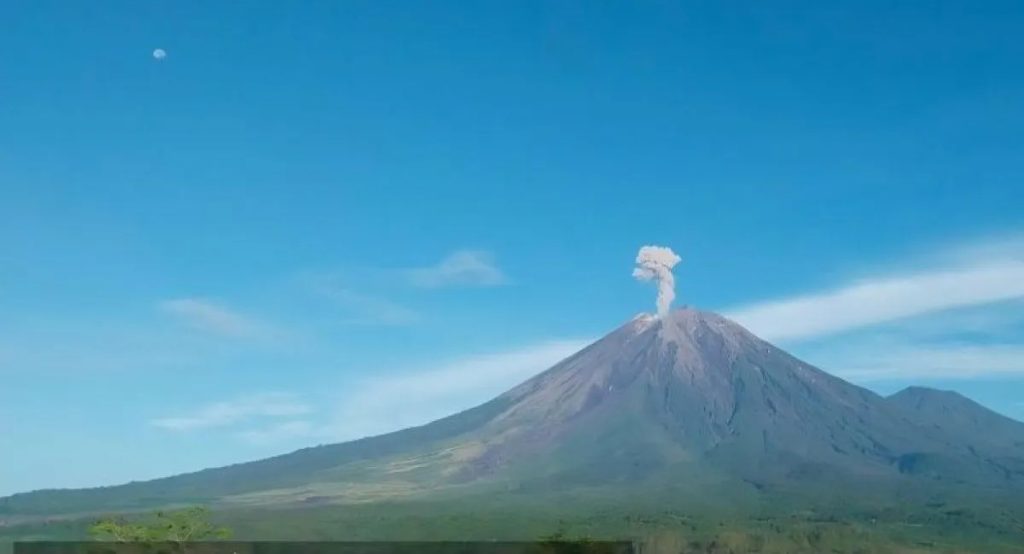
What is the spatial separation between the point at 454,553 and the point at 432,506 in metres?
47.3

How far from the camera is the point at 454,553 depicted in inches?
493

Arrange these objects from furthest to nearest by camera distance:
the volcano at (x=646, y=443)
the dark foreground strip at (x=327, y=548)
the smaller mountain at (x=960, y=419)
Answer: the smaller mountain at (x=960, y=419) → the volcano at (x=646, y=443) → the dark foreground strip at (x=327, y=548)

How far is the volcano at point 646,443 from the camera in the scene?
2721 inches

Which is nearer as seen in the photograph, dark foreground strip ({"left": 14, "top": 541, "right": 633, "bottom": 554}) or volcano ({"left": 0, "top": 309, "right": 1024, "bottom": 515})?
dark foreground strip ({"left": 14, "top": 541, "right": 633, "bottom": 554})

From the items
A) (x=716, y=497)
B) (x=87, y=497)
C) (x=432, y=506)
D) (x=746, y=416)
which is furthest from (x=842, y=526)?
(x=87, y=497)

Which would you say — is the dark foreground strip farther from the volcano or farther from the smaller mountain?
the smaller mountain

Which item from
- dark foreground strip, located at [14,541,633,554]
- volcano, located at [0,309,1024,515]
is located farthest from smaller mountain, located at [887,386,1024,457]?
dark foreground strip, located at [14,541,633,554]

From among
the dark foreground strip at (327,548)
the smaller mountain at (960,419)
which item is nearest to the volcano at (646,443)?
the smaller mountain at (960,419)

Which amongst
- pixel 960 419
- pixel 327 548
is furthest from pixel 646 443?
pixel 327 548

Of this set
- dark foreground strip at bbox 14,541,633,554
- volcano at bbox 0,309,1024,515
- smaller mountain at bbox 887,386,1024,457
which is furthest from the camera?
smaller mountain at bbox 887,386,1024,457

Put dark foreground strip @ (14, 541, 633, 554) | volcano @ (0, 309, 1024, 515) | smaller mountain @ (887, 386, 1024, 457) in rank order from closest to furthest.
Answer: dark foreground strip @ (14, 541, 633, 554) < volcano @ (0, 309, 1024, 515) < smaller mountain @ (887, 386, 1024, 457)

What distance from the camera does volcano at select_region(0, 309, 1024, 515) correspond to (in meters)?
69.1

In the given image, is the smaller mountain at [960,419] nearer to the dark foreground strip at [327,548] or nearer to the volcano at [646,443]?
the volcano at [646,443]

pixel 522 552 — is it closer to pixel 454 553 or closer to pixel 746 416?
pixel 454 553
